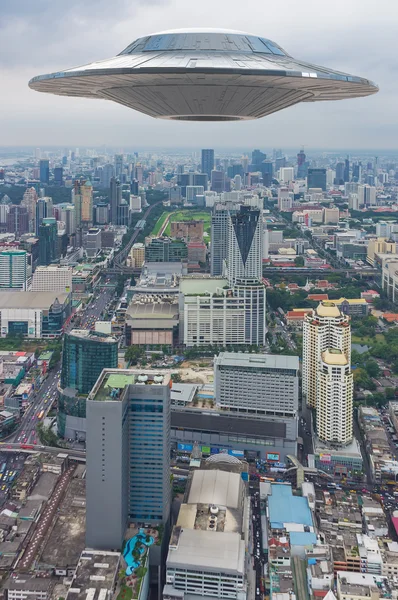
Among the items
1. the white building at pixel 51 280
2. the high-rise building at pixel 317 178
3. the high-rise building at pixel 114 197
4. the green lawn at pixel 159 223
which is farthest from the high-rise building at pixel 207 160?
the white building at pixel 51 280

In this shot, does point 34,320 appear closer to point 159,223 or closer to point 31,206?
point 31,206

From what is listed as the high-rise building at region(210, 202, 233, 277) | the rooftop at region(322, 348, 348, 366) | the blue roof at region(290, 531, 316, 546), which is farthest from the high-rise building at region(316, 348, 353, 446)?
the high-rise building at region(210, 202, 233, 277)

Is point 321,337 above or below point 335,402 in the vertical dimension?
above

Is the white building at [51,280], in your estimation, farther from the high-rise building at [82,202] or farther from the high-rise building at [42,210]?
the high-rise building at [82,202]

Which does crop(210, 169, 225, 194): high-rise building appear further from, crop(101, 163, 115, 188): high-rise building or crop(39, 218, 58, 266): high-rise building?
crop(39, 218, 58, 266): high-rise building

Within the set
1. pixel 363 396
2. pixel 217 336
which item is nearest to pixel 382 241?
pixel 217 336

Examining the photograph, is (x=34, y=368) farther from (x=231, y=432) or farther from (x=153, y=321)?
(x=231, y=432)

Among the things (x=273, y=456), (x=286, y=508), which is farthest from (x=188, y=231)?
(x=286, y=508)
